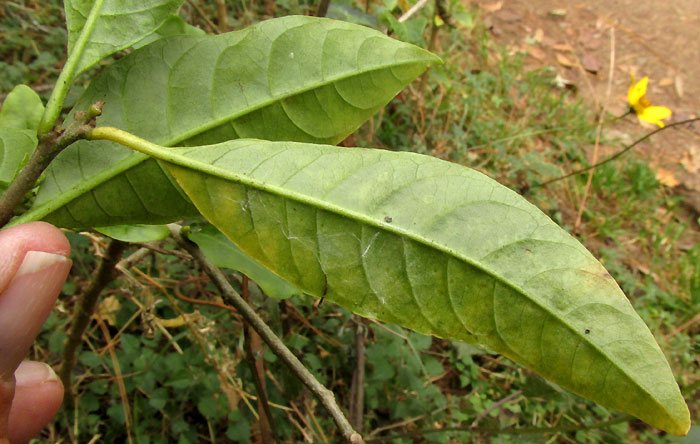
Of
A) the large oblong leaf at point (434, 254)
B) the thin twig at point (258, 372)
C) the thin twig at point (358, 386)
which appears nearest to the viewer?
the large oblong leaf at point (434, 254)

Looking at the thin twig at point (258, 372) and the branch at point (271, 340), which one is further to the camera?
the thin twig at point (258, 372)

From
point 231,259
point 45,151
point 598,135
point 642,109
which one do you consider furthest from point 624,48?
point 45,151

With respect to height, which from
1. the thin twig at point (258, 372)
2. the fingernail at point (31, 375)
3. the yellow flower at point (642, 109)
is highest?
the yellow flower at point (642, 109)

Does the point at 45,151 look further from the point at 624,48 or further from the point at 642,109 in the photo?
the point at 624,48

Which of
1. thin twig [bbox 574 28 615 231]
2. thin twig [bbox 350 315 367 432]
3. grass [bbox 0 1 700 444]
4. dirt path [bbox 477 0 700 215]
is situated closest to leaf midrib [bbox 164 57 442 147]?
grass [bbox 0 1 700 444]

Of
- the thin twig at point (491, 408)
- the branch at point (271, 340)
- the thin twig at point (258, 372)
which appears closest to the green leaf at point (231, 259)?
the branch at point (271, 340)

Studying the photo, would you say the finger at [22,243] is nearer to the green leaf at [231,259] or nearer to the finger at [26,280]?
the finger at [26,280]
